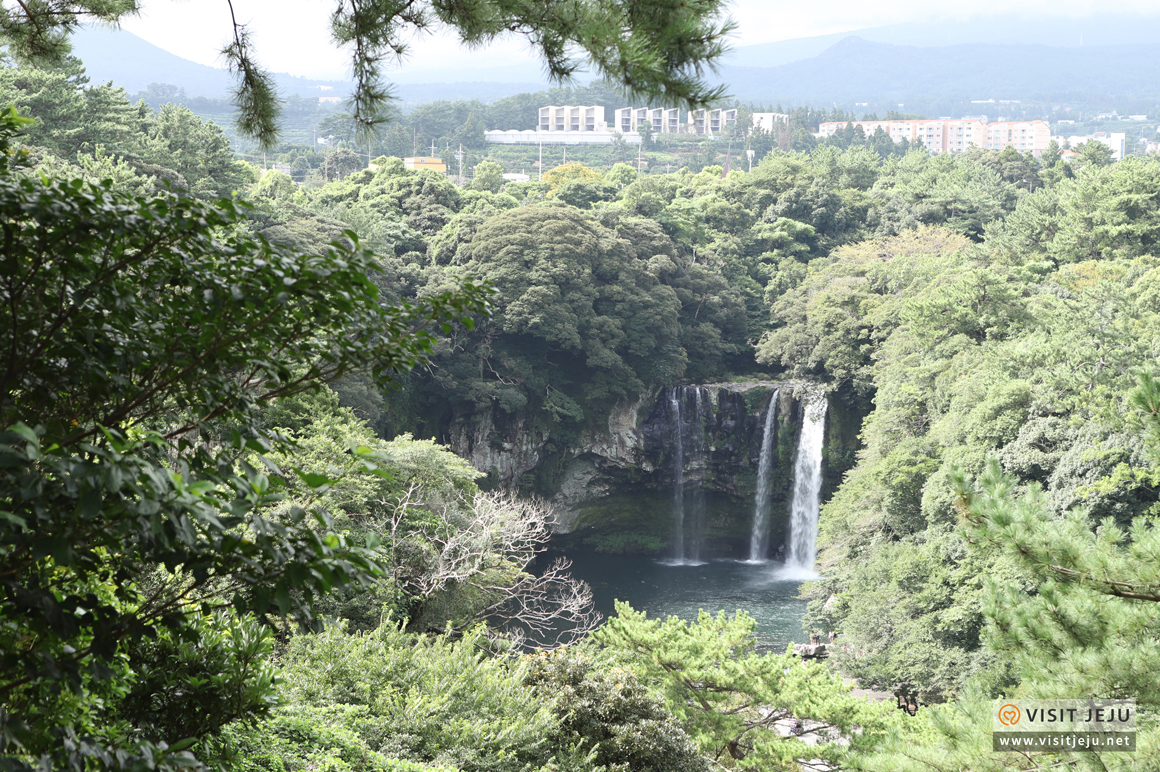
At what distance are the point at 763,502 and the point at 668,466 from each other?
115 inches

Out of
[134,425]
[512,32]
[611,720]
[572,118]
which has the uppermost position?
[572,118]

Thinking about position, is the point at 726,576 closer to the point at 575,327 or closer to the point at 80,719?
the point at 575,327

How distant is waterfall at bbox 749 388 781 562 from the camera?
77.1ft

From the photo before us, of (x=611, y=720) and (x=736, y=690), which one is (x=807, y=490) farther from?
(x=611, y=720)

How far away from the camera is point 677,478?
2436cm

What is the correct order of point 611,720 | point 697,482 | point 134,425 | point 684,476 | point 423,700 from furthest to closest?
point 697,482, point 684,476, point 611,720, point 423,700, point 134,425

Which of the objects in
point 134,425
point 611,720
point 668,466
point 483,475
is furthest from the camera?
point 668,466

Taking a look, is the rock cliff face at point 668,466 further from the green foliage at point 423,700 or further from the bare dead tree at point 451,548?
the green foliage at point 423,700

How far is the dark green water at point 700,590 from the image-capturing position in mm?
19203

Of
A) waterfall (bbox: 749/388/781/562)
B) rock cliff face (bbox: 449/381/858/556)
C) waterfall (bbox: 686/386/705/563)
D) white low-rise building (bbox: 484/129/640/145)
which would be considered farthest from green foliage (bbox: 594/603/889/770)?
white low-rise building (bbox: 484/129/640/145)

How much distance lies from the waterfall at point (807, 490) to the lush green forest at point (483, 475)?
3.38 feet

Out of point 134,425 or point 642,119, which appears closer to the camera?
point 134,425

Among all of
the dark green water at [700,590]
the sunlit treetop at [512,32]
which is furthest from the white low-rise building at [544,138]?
the sunlit treetop at [512,32]

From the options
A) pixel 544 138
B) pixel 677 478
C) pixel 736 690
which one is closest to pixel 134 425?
pixel 736 690
